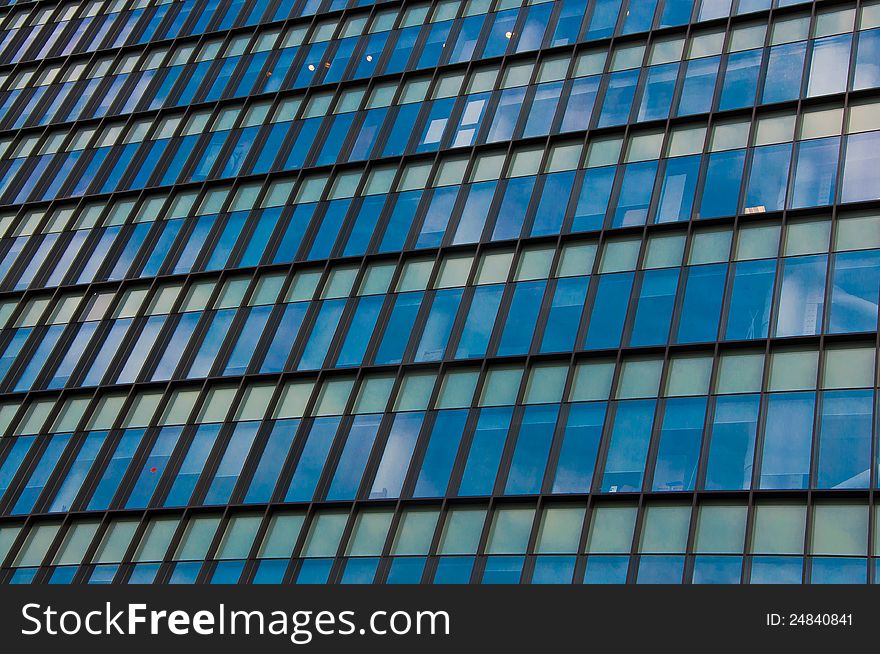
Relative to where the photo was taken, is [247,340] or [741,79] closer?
[247,340]

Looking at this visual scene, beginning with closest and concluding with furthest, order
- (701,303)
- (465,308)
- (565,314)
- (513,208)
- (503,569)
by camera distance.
A: (503,569) < (701,303) < (565,314) < (465,308) < (513,208)

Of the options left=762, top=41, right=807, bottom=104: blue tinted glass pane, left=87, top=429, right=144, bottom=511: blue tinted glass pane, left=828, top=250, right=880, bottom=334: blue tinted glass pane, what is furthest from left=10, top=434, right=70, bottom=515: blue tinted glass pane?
left=762, top=41, right=807, bottom=104: blue tinted glass pane

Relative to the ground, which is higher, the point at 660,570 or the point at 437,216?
the point at 437,216

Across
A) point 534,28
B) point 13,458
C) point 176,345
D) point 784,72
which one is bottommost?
point 784,72

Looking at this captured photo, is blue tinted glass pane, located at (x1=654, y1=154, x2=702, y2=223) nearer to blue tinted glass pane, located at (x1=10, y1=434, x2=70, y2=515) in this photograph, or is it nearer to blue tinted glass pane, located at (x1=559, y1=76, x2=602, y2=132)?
blue tinted glass pane, located at (x1=559, y1=76, x2=602, y2=132)

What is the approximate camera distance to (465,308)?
40.4 m

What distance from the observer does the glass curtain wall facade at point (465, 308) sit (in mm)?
33469

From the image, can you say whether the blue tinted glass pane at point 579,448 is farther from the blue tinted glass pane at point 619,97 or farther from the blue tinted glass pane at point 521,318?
the blue tinted glass pane at point 619,97

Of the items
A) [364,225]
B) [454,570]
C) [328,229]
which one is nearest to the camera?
[454,570]

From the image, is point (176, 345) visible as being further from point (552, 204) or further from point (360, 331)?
point (552, 204)

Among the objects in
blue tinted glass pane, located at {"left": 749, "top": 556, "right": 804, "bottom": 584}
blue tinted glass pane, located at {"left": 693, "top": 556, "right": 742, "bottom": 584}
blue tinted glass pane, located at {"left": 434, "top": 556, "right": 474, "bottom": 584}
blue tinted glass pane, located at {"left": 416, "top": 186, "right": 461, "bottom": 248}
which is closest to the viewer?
blue tinted glass pane, located at {"left": 749, "top": 556, "right": 804, "bottom": 584}

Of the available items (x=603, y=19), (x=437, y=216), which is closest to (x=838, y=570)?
(x=437, y=216)

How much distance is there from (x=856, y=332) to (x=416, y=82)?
23.1 meters

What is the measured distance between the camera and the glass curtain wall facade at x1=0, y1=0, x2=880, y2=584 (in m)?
33.5
